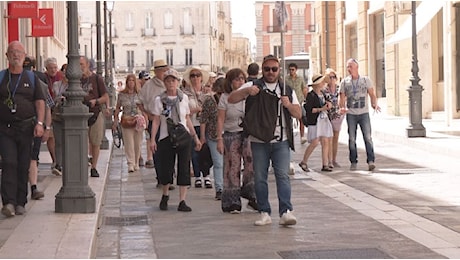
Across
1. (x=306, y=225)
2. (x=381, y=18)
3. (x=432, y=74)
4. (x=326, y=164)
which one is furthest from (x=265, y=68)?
(x=381, y=18)

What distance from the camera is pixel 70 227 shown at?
30.9ft

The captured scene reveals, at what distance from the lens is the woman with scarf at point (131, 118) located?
17422 mm

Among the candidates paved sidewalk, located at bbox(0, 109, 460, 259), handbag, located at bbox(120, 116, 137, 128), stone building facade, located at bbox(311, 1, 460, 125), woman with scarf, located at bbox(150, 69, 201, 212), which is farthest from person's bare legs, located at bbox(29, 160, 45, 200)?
stone building facade, located at bbox(311, 1, 460, 125)

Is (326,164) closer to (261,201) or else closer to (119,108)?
(119,108)

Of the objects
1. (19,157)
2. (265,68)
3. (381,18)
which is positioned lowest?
(19,157)

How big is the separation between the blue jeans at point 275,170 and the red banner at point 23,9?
11.3 meters

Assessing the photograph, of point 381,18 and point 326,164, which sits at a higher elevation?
point 381,18

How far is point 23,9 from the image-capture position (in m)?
20.9

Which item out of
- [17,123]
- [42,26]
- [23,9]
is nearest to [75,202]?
[17,123]

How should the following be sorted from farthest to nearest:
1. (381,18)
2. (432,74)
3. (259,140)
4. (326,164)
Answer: (381,18) → (432,74) → (326,164) → (259,140)

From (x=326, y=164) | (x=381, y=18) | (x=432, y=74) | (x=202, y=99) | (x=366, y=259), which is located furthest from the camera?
(x=381, y=18)

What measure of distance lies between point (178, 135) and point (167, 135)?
178 mm

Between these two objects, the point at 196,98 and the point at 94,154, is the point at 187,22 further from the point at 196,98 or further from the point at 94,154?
the point at 196,98

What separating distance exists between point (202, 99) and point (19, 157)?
4.56 meters
